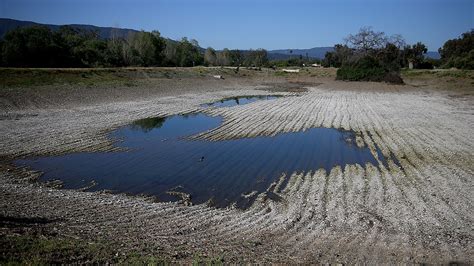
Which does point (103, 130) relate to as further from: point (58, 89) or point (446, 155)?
point (446, 155)

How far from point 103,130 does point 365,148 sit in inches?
566

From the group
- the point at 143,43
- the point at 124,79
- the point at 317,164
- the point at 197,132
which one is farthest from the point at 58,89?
the point at 143,43

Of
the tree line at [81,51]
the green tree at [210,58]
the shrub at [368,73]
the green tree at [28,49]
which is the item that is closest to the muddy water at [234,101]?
the shrub at [368,73]

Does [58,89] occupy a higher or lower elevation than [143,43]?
lower

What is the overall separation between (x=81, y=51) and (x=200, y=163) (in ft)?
190

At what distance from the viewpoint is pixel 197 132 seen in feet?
75.5

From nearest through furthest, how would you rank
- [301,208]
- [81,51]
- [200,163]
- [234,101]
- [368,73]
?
[301,208] → [200,163] → [234,101] → [368,73] → [81,51]

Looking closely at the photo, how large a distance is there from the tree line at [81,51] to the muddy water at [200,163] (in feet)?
144

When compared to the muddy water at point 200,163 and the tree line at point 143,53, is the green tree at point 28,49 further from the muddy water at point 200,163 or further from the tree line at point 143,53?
the muddy water at point 200,163

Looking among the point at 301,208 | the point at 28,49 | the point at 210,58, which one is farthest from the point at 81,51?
the point at 301,208

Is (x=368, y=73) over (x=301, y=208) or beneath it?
over

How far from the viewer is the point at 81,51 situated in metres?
65.9

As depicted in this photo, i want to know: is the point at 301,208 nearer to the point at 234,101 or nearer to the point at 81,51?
the point at 234,101

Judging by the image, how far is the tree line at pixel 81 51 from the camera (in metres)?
56.7
